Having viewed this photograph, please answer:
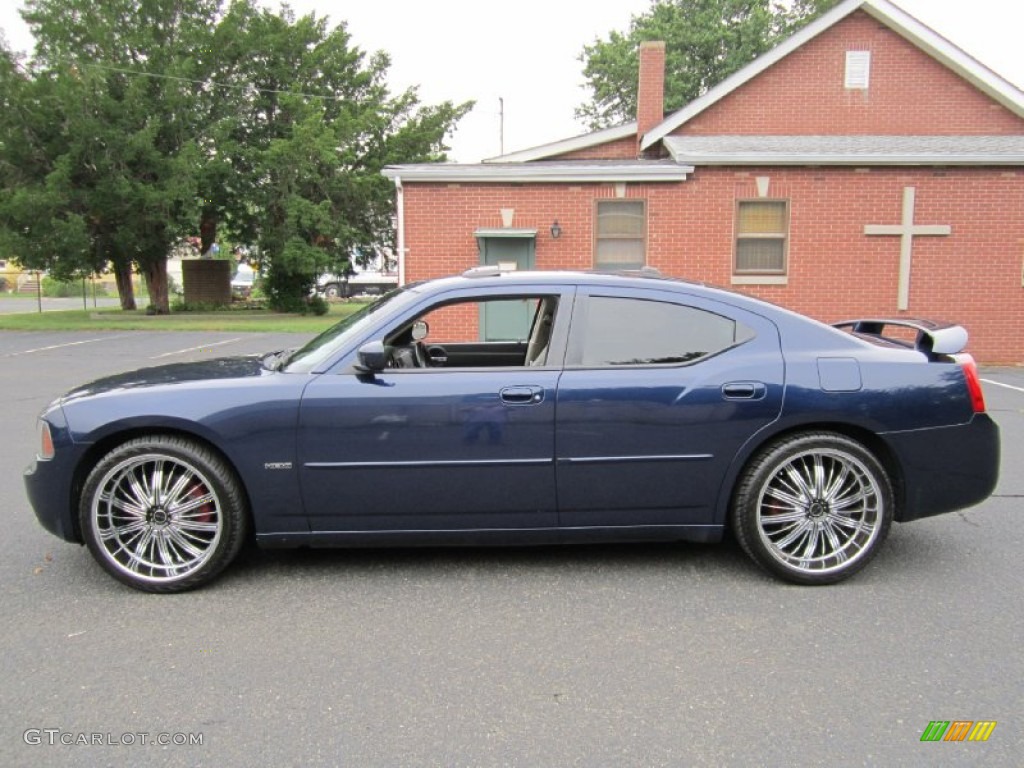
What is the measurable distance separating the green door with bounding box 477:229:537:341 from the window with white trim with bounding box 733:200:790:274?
3.61 meters

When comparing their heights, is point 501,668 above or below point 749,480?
below

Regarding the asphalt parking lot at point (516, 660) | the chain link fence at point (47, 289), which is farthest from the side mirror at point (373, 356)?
the chain link fence at point (47, 289)

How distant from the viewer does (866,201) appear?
12664 millimetres

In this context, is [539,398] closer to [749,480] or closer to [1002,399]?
[749,480]

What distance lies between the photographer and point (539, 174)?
12.8 m

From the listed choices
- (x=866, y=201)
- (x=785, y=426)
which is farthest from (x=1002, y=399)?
(x=785, y=426)

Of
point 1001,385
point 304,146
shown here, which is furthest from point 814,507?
point 304,146

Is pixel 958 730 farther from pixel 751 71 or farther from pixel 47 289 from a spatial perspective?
pixel 47 289

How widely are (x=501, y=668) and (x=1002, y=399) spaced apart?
29.4ft

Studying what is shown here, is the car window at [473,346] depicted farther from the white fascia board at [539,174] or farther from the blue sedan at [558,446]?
the white fascia board at [539,174]

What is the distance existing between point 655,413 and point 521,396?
66 cm

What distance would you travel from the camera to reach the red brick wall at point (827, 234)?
1259 centimetres

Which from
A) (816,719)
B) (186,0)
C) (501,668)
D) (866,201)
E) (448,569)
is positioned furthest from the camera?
(186,0)

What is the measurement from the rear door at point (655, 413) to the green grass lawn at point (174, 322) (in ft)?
53.8
